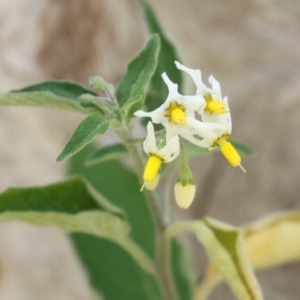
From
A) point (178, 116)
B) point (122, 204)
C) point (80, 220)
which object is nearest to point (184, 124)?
point (178, 116)

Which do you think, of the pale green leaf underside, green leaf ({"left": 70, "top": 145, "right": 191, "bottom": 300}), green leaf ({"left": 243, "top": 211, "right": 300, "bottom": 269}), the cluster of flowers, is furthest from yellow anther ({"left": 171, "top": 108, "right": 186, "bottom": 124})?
green leaf ({"left": 70, "top": 145, "right": 191, "bottom": 300})

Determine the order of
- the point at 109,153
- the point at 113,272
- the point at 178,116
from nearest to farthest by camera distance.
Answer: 1. the point at 178,116
2. the point at 109,153
3. the point at 113,272

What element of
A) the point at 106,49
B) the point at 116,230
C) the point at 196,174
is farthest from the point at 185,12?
the point at 116,230

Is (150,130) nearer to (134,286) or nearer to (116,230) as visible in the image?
(116,230)

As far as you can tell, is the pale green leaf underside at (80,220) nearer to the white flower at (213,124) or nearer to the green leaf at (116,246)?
the white flower at (213,124)

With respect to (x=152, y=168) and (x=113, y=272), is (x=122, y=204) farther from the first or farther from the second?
(x=152, y=168)

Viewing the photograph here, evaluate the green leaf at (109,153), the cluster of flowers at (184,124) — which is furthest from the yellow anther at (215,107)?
the green leaf at (109,153)
